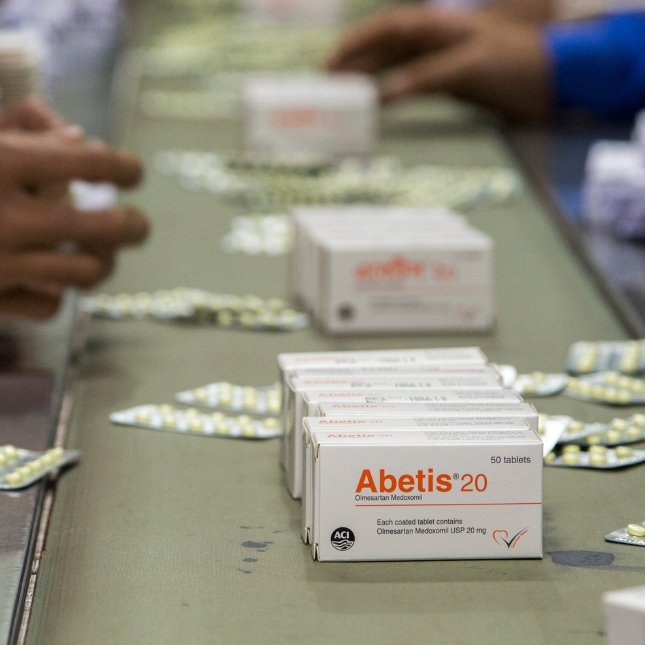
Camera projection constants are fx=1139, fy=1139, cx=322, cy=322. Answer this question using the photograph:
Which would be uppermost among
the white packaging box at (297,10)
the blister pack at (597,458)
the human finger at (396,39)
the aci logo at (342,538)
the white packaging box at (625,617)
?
the white packaging box at (297,10)

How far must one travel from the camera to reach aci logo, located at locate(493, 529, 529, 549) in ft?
3.02

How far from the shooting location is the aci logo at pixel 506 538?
920mm

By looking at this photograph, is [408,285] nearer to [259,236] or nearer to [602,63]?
[259,236]

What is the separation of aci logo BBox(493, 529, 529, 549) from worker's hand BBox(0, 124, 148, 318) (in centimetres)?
70

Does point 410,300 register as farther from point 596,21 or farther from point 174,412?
point 596,21

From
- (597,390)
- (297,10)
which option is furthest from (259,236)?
(297,10)

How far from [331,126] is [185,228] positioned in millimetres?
600

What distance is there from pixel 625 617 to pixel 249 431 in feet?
1.90

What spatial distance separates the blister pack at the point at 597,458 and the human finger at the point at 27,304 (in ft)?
2.16

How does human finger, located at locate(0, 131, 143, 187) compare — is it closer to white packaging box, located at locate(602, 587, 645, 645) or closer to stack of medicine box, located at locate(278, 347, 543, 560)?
stack of medicine box, located at locate(278, 347, 543, 560)

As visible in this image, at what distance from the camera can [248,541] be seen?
3.16ft

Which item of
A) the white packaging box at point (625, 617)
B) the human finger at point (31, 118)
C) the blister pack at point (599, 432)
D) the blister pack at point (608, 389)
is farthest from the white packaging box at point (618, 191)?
the white packaging box at point (625, 617)

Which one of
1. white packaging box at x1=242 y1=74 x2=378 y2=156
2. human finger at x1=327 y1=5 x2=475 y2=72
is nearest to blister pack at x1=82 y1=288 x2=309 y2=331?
white packaging box at x1=242 y1=74 x2=378 y2=156

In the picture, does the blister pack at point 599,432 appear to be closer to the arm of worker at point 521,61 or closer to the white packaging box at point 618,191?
the white packaging box at point 618,191
